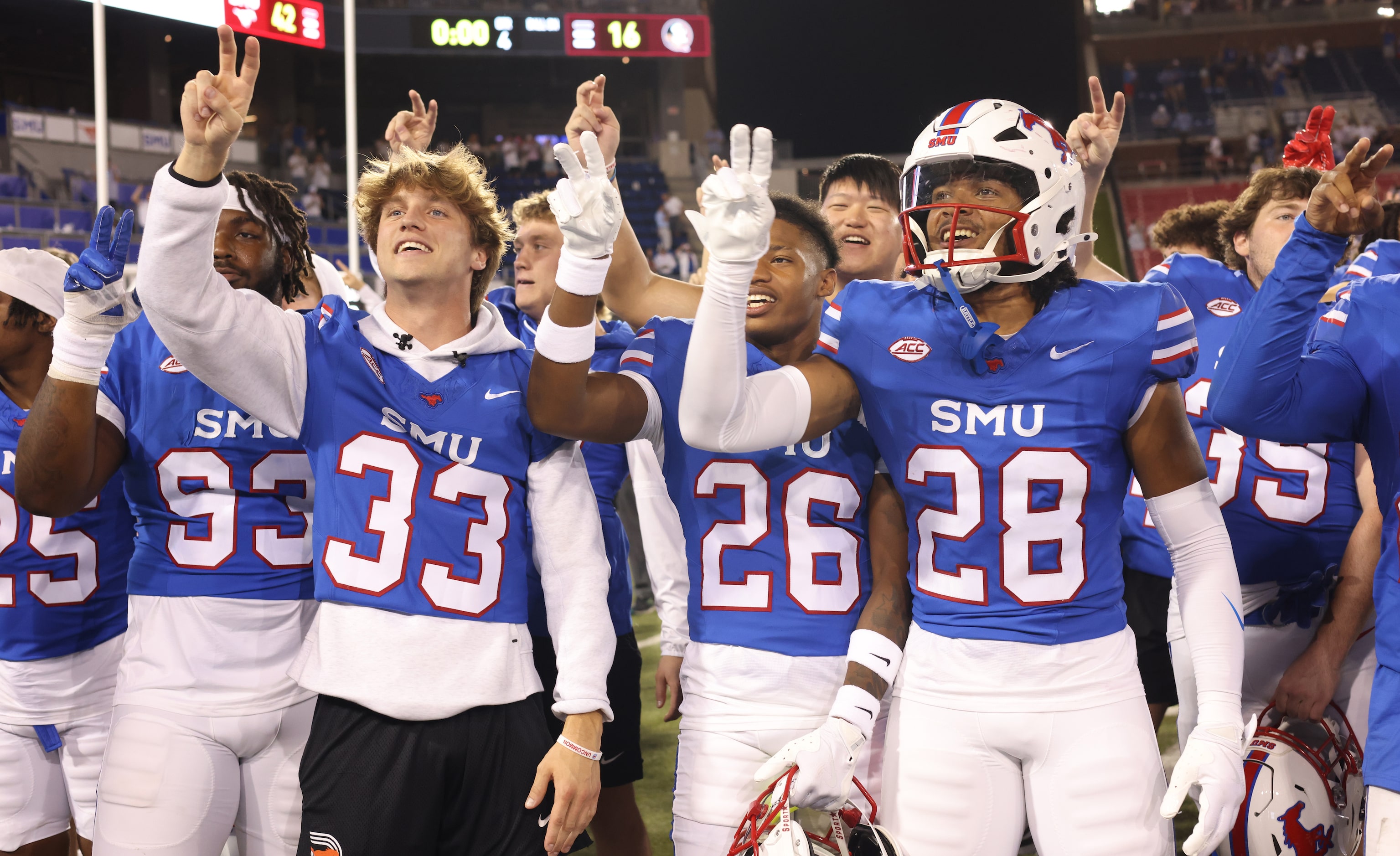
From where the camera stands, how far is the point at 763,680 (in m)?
2.41

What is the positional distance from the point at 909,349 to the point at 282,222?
1.74m

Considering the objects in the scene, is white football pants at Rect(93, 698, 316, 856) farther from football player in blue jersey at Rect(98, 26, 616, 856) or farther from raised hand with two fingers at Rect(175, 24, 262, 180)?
raised hand with two fingers at Rect(175, 24, 262, 180)

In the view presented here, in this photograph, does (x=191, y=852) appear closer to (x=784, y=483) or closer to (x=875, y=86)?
(x=784, y=483)

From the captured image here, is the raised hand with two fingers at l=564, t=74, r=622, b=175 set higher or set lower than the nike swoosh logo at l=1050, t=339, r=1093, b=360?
higher

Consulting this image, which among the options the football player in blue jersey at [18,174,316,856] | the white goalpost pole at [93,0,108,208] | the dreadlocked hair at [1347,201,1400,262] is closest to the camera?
the football player in blue jersey at [18,174,316,856]

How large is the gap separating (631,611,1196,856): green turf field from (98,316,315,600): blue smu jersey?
137 cm

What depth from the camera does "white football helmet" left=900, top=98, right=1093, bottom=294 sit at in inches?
91.4

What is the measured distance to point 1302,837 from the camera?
268 centimetres

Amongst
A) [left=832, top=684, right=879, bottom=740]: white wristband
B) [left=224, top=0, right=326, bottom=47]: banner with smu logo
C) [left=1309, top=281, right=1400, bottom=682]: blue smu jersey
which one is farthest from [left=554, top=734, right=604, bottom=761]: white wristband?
[left=224, top=0, right=326, bottom=47]: banner with smu logo

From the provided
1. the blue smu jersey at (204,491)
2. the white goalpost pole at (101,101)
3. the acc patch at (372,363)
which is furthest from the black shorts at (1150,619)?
the white goalpost pole at (101,101)

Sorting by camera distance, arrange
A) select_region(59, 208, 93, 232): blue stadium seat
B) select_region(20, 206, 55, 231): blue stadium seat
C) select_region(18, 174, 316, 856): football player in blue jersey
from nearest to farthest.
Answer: select_region(18, 174, 316, 856): football player in blue jersey < select_region(20, 206, 55, 231): blue stadium seat < select_region(59, 208, 93, 232): blue stadium seat

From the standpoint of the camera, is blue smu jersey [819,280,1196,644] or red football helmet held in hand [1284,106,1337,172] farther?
red football helmet held in hand [1284,106,1337,172]

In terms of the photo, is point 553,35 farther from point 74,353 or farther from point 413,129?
point 74,353

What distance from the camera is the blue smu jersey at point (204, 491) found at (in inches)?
101
